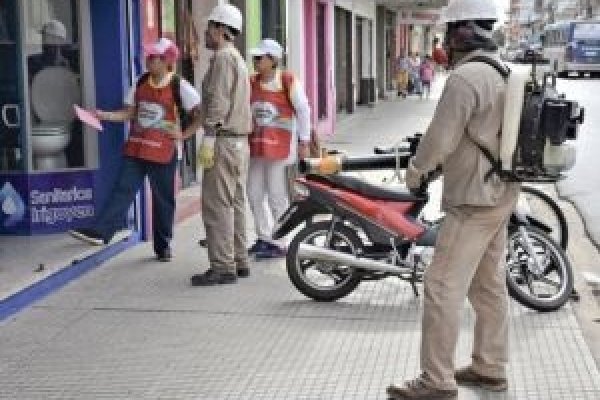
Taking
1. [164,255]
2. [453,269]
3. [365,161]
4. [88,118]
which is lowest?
[164,255]

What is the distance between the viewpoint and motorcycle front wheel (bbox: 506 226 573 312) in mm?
6164

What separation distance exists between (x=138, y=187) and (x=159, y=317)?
1.49m

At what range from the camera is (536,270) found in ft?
20.3

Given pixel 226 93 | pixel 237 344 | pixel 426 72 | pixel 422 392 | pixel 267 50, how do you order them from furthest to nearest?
1. pixel 426 72
2. pixel 267 50
3. pixel 226 93
4. pixel 237 344
5. pixel 422 392

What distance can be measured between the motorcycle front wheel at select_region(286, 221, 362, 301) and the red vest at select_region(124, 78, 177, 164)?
1.36 metres

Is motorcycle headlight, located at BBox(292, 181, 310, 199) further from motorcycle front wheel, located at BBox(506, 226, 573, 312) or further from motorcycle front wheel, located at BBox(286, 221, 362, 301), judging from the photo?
motorcycle front wheel, located at BBox(506, 226, 573, 312)

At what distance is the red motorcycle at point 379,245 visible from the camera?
245 inches

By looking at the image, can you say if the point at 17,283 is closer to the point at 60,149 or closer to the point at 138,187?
the point at 138,187

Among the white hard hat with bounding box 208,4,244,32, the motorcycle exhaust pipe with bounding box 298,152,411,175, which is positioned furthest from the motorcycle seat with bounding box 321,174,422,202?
the white hard hat with bounding box 208,4,244,32

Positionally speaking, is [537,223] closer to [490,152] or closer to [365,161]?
[365,161]

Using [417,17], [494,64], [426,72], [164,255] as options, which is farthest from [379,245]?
[417,17]

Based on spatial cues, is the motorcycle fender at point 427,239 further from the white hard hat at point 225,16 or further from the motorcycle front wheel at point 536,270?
the white hard hat at point 225,16

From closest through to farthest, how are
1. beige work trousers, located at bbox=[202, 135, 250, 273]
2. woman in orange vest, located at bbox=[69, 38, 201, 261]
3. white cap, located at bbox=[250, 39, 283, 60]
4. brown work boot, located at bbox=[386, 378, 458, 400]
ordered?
1. brown work boot, located at bbox=[386, 378, 458, 400]
2. beige work trousers, located at bbox=[202, 135, 250, 273]
3. woman in orange vest, located at bbox=[69, 38, 201, 261]
4. white cap, located at bbox=[250, 39, 283, 60]

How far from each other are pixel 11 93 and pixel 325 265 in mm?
2980
